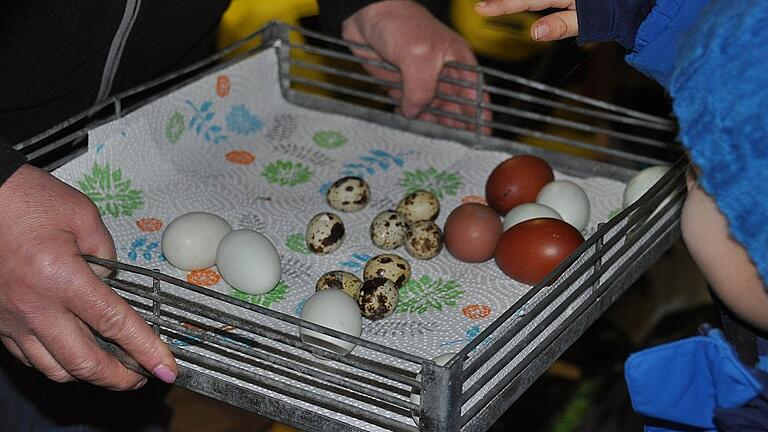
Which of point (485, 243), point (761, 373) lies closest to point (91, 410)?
point (485, 243)

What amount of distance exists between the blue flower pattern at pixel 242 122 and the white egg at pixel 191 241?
245 mm

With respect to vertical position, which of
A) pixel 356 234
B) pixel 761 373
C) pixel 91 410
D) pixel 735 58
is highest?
pixel 735 58

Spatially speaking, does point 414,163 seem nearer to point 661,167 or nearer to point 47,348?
point 661,167

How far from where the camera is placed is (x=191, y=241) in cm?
110

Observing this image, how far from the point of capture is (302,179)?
50.7 inches

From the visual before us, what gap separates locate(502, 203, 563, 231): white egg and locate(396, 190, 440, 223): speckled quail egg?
0.27 feet

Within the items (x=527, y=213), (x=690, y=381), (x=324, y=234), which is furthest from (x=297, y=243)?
(x=690, y=381)

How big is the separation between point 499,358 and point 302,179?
0.46 m

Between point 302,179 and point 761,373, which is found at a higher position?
point 761,373

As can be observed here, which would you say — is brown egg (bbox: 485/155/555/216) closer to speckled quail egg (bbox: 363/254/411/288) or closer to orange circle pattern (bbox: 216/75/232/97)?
speckled quail egg (bbox: 363/254/411/288)

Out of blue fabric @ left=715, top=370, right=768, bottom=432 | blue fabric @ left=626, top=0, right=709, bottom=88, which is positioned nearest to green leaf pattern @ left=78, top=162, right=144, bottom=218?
blue fabric @ left=626, top=0, right=709, bottom=88

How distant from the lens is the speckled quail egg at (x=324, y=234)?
1140 millimetres

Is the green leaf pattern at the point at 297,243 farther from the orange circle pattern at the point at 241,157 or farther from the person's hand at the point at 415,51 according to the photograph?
the person's hand at the point at 415,51

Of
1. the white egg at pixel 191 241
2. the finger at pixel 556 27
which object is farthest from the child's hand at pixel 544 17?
the white egg at pixel 191 241
